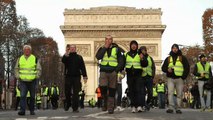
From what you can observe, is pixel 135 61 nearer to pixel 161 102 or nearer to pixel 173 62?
pixel 173 62

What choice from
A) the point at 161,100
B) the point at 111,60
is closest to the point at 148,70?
the point at 111,60

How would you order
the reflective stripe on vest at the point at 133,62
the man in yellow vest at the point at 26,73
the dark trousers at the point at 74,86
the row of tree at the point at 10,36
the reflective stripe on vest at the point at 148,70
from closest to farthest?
the reflective stripe on vest at the point at 133,62 → the man in yellow vest at the point at 26,73 → the dark trousers at the point at 74,86 → the reflective stripe on vest at the point at 148,70 → the row of tree at the point at 10,36

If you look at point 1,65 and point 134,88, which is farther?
point 1,65

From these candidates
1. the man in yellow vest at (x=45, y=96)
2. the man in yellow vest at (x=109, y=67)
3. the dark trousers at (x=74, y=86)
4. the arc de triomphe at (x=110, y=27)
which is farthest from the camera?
the arc de triomphe at (x=110, y=27)

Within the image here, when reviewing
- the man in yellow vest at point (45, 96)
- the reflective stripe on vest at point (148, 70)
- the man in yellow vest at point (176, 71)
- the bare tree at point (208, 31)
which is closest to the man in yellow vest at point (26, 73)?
the man in yellow vest at point (176, 71)

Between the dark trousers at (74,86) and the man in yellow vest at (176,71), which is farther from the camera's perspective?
the dark trousers at (74,86)

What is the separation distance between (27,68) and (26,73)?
15 cm

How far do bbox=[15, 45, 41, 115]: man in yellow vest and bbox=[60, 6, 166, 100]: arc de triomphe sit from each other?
54.9 metres

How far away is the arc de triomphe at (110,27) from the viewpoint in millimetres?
70750

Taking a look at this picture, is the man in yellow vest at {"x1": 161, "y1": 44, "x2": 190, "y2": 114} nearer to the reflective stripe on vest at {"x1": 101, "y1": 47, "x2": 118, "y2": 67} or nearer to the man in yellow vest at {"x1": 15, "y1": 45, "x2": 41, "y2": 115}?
the reflective stripe on vest at {"x1": 101, "y1": 47, "x2": 118, "y2": 67}

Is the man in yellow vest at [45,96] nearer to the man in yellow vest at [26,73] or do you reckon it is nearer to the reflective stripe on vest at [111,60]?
the man in yellow vest at [26,73]

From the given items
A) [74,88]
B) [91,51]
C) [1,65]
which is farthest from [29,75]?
[91,51]

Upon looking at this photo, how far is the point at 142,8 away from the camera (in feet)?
236

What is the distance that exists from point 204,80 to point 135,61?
3798 mm
